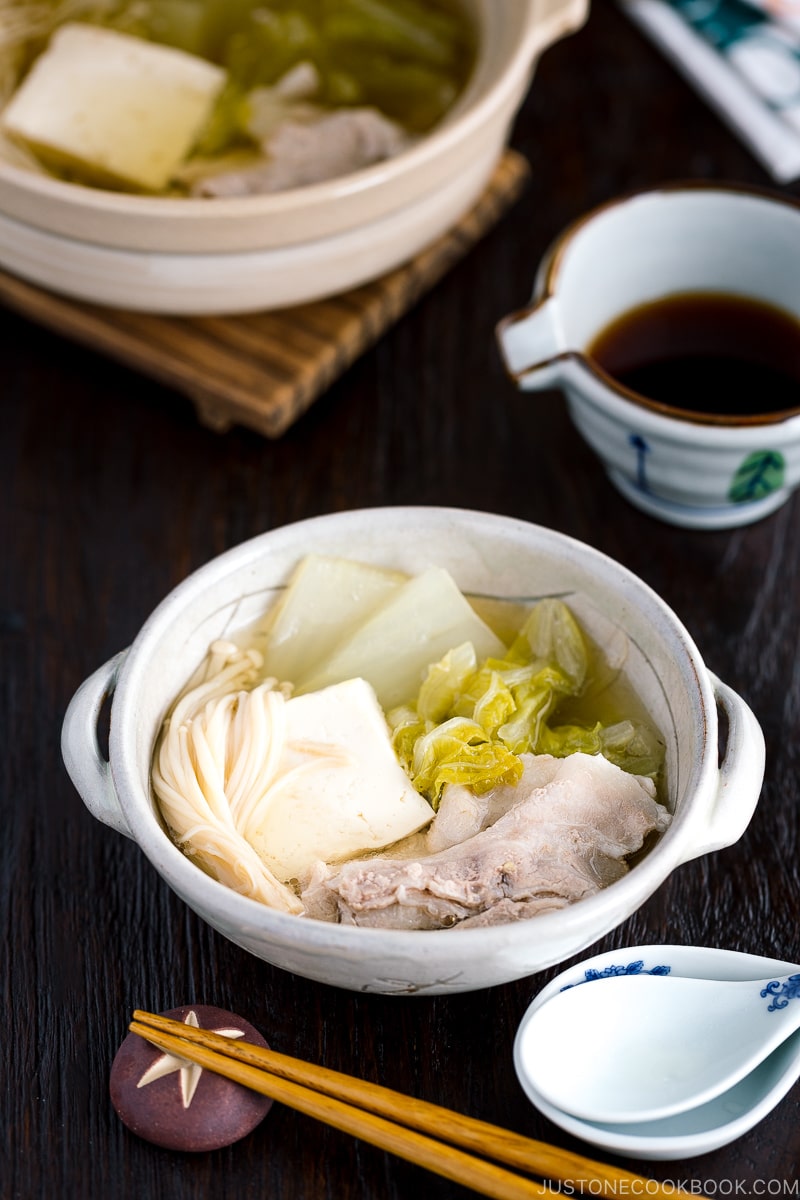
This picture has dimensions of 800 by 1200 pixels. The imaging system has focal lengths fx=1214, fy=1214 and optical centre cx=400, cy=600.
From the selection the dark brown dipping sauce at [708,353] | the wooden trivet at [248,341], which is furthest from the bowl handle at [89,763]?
the dark brown dipping sauce at [708,353]

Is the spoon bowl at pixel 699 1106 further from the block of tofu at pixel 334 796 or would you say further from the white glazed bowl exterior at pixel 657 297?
the white glazed bowl exterior at pixel 657 297

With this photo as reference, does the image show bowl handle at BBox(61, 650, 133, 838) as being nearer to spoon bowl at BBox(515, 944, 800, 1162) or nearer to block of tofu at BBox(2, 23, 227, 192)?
spoon bowl at BBox(515, 944, 800, 1162)

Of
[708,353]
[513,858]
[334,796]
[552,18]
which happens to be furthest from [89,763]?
[552,18]

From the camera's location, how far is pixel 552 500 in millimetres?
1959

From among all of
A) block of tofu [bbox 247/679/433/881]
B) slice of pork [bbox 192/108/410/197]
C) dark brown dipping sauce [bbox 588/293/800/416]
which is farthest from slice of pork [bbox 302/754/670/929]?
slice of pork [bbox 192/108/410/197]

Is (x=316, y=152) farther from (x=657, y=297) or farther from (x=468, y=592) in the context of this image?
(x=468, y=592)

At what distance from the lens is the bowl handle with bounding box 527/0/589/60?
200cm

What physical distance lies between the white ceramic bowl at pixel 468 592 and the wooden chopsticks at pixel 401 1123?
0.34 ft

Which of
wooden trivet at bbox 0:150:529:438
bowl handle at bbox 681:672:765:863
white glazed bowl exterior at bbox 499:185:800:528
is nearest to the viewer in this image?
bowl handle at bbox 681:672:765:863

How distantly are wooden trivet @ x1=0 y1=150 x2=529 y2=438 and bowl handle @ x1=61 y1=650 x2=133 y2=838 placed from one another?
745 mm

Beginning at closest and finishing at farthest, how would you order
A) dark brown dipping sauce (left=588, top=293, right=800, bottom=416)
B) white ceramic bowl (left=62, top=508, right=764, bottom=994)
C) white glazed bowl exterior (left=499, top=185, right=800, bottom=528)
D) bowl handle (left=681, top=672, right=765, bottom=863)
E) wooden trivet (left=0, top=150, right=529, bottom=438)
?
white ceramic bowl (left=62, top=508, right=764, bottom=994) → bowl handle (left=681, top=672, right=765, bottom=863) → white glazed bowl exterior (left=499, top=185, right=800, bottom=528) → dark brown dipping sauce (left=588, top=293, right=800, bottom=416) → wooden trivet (left=0, top=150, right=529, bottom=438)

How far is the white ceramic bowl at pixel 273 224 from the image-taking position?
1755 mm

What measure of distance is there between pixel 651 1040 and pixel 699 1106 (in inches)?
3.0

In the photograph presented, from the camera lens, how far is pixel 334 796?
1.35 metres
